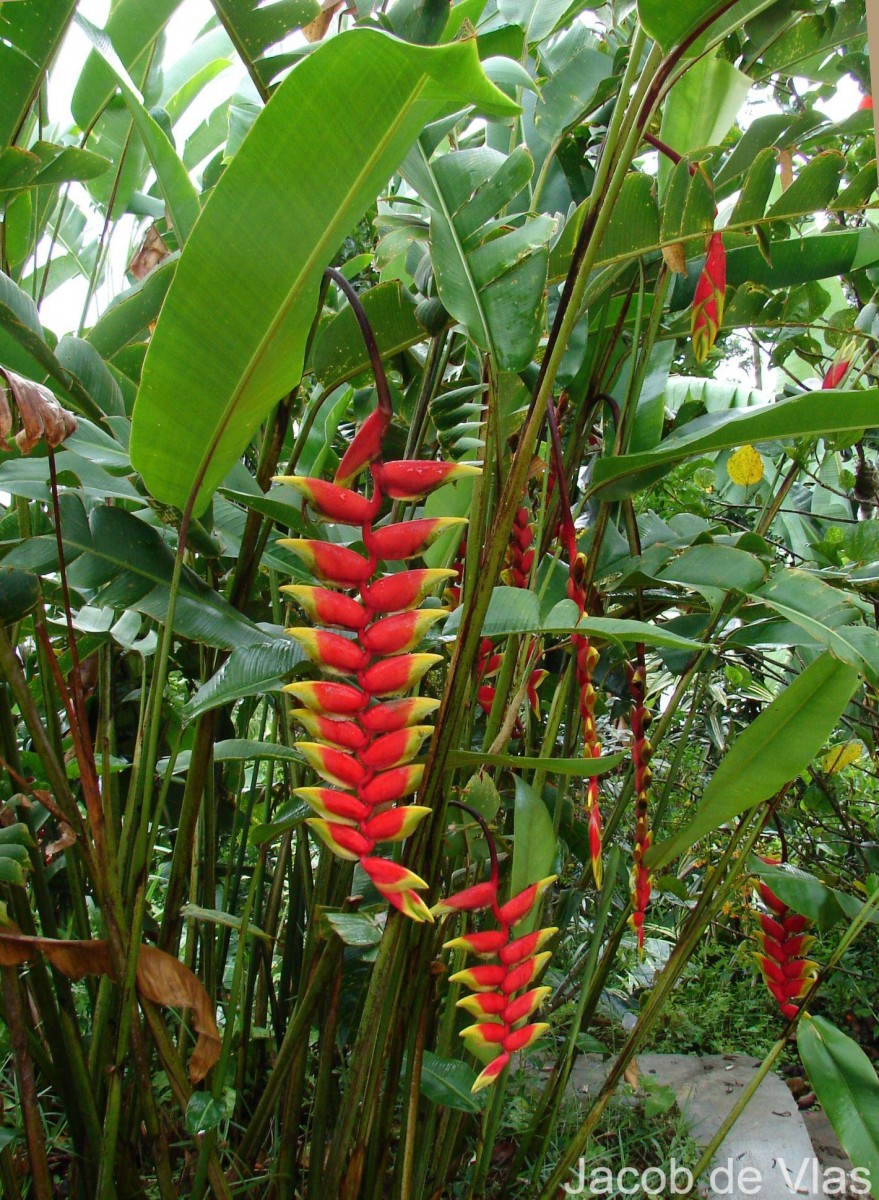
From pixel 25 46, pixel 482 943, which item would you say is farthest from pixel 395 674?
pixel 25 46

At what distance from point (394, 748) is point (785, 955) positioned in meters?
0.78

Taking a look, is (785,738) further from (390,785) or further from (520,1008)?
(390,785)

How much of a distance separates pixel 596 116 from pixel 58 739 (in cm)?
94

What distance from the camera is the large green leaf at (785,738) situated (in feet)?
2.41

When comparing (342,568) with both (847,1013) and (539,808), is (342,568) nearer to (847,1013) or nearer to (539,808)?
(539,808)

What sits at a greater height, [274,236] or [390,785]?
[274,236]

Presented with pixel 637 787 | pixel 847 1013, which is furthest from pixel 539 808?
pixel 847 1013

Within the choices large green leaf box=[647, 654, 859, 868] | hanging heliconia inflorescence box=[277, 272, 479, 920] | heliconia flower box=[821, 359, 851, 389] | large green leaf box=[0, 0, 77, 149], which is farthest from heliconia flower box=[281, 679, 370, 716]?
heliconia flower box=[821, 359, 851, 389]

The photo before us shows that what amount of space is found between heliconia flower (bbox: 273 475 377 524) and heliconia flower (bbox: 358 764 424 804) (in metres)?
0.13

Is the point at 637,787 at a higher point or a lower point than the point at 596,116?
lower

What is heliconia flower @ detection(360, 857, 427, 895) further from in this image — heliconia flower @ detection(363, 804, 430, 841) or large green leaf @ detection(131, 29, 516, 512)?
large green leaf @ detection(131, 29, 516, 512)

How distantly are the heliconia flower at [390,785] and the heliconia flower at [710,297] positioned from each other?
0.45m

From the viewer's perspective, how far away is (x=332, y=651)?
0.45 meters

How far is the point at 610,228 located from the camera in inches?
30.3
